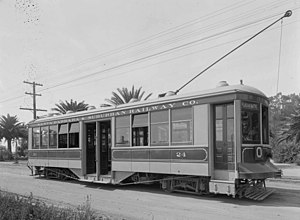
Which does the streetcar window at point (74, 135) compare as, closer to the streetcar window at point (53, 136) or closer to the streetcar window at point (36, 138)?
the streetcar window at point (53, 136)

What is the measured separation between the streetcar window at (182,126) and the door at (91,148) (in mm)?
5262

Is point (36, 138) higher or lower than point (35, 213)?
higher

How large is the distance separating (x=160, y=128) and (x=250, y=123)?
118 inches

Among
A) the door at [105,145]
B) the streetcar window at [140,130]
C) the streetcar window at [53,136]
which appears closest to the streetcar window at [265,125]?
the streetcar window at [140,130]

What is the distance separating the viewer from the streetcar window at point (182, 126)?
11336 millimetres

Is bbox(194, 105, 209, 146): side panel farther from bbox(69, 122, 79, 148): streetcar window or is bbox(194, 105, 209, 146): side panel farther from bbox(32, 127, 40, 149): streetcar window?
bbox(32, 127, 40, 149): streetcar window

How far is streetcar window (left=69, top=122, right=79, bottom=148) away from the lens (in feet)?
52.7

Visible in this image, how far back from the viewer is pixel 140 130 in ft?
42.8

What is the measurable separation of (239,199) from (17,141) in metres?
48.4

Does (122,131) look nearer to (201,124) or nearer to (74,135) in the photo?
(74,135)

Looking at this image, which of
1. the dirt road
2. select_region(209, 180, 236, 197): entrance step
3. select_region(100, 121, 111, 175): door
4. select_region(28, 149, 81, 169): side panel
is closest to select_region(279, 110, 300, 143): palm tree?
the dirt road

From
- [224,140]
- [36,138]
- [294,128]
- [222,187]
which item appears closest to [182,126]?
[224,140]

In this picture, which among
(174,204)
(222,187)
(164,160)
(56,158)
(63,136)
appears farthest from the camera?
(56,158)

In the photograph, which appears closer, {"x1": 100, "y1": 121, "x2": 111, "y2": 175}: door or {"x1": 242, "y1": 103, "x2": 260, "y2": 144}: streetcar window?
{"x1": 242, "y1": 103, "x2": 260, "y2": 144}: streetcar window
